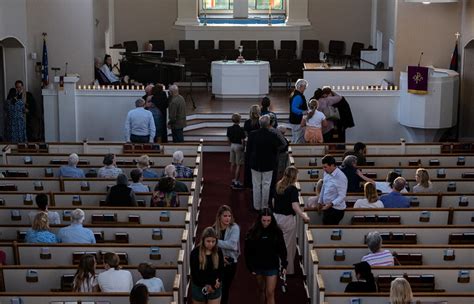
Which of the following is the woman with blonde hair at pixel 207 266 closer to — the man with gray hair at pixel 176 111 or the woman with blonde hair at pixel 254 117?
the woman with blonde hair at pixel 254 117

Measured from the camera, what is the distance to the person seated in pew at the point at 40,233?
11203 millimetres

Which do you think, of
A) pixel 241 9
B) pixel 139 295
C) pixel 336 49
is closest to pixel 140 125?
pixel 139 295

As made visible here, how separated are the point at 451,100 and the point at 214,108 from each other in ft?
17.4

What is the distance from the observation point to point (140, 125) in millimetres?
17297

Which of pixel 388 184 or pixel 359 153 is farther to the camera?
pixel 359 153

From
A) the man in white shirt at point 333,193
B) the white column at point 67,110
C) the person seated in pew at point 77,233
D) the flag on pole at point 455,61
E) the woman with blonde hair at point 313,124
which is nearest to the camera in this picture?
the person seated in pew at point 77,233

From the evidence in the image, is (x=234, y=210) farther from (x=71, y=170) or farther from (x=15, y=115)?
(x=15, y=115)

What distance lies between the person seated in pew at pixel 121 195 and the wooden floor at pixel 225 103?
870 cm

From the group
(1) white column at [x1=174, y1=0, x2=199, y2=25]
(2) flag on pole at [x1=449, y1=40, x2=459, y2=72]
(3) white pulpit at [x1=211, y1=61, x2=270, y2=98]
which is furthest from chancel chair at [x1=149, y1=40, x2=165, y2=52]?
(2) flag on pole at [x1=449, y1=40, x2=459, y2=72]

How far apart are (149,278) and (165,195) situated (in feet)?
10.6

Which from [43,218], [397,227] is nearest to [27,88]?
[43,218]

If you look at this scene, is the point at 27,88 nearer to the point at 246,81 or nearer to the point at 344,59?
the point at 246,81

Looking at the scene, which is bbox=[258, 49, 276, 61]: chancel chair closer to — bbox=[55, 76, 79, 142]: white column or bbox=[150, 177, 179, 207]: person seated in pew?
bbox=[55, 76, 79, 142]: white column

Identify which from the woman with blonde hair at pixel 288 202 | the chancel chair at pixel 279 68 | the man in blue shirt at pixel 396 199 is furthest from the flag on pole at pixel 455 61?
the woman with blonde hair at pixel 288 202
